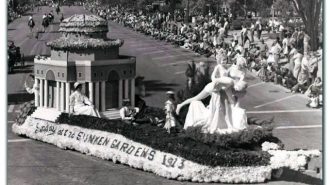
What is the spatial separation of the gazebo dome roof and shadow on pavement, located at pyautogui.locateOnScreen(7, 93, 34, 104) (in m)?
1.25

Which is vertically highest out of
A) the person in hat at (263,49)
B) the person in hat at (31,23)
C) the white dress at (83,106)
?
the person in hat at (31,23)

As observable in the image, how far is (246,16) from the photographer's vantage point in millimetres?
10977

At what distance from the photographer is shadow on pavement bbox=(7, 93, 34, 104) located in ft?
33.7

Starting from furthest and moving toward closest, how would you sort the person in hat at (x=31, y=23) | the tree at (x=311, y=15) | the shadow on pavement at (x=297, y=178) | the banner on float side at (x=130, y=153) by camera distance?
the person in hat at (x=31, y=23) → the tree at (x=311, y=15) → the shadow on pavement at (x=297, y=178) → the banner on float side at (x=130, y=153)

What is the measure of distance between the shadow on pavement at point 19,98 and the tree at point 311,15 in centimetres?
466

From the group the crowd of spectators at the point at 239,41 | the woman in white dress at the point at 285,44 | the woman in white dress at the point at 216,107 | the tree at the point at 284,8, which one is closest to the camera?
the woman in white dress at the point at 216,107

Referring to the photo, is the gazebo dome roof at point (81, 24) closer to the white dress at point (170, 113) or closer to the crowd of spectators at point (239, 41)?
the crowd of spectators at point (239, 41)

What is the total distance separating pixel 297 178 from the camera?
30.6 feet

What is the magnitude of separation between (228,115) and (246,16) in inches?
79.7

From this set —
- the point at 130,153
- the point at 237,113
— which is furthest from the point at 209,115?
the point at 130,153

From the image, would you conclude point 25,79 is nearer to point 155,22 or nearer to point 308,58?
point 155,22

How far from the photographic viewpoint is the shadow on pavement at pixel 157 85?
10.6m

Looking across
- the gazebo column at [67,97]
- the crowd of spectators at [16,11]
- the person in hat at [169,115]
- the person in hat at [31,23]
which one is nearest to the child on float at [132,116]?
the person in hat at [169,115]

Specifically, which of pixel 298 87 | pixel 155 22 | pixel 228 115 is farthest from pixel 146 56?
pixel 298 87
